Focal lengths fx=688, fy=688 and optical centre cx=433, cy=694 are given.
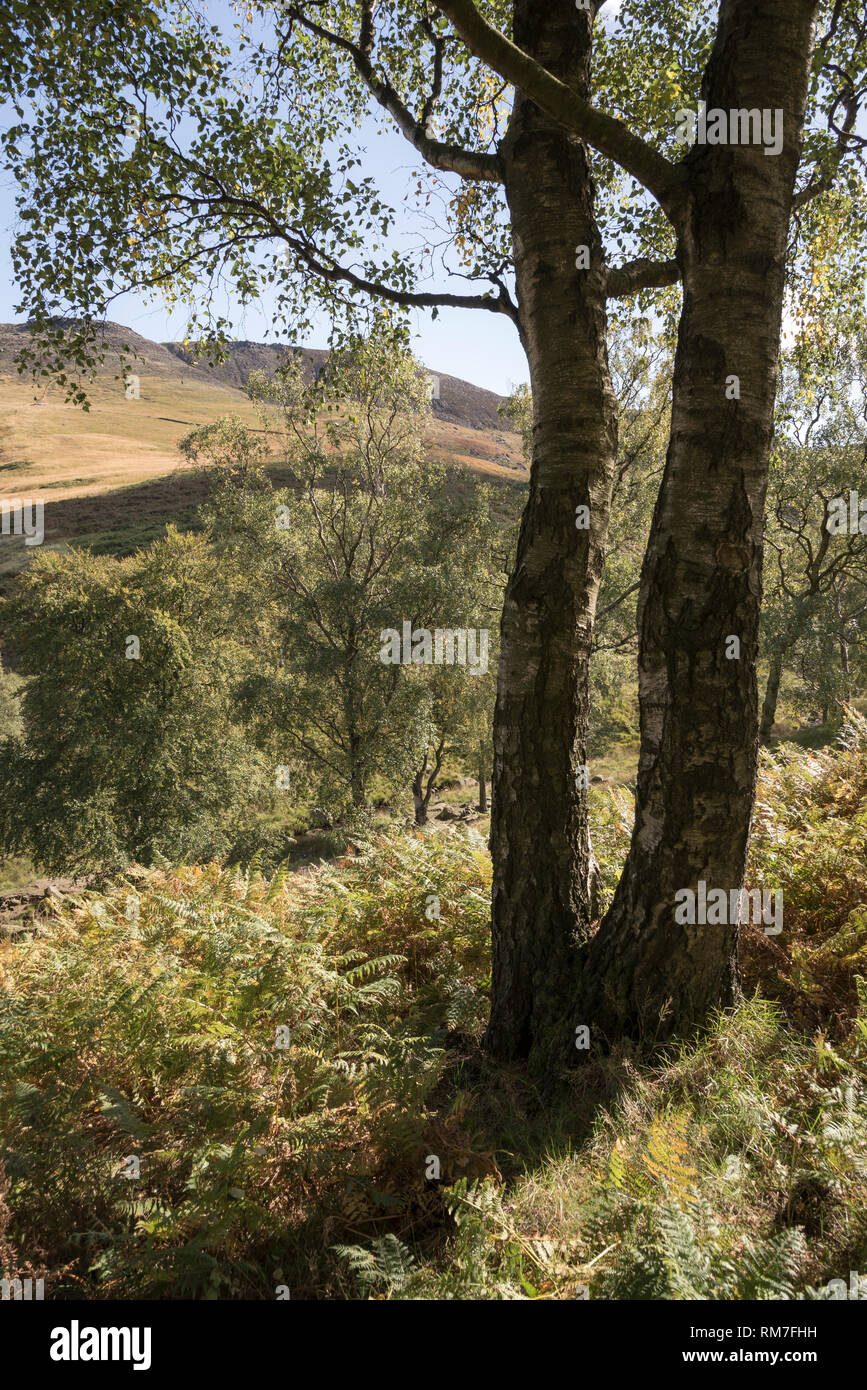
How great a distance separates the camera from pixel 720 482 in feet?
11.5

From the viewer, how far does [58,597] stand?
69.0 ft

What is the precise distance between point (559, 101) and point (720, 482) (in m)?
2.02

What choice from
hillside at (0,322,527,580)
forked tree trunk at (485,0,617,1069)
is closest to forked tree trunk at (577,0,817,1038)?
forked tree trunk at (485,0,617,1069)

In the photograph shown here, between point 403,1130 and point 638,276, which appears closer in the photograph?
point 403,1130

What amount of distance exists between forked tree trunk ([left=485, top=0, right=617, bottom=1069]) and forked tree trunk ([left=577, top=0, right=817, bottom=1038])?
56 centimetres

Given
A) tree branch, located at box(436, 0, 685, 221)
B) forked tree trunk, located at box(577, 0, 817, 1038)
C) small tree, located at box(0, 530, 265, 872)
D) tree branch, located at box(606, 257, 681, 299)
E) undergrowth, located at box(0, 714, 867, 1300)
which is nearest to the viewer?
undergrowth, located at box(0, 714, 867, 1300)

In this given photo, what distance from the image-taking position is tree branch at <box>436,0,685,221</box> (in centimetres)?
332

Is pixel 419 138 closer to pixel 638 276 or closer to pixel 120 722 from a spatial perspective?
pixel 638 276

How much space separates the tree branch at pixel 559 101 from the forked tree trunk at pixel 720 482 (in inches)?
8.1

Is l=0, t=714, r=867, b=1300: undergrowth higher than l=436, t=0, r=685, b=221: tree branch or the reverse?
the reverse

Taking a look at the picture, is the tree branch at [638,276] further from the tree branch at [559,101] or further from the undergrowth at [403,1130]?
the undergrowth at [403,1130]

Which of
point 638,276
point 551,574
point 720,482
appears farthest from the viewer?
point 638,276

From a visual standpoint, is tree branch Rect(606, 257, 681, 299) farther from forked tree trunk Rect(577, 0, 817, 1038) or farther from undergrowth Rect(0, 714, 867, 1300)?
undergrowth Rect(0, 714, 867, 1300)

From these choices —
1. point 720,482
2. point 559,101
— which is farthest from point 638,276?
point 720,482
